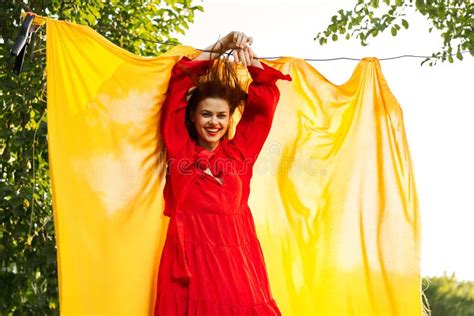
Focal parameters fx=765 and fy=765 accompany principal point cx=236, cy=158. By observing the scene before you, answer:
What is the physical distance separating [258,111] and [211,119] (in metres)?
0.27

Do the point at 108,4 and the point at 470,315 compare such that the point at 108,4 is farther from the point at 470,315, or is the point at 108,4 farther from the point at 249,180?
the point at 470,315

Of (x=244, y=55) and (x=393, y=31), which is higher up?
(x=393, y=31)

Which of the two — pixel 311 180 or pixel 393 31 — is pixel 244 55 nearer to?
pixel 311 180

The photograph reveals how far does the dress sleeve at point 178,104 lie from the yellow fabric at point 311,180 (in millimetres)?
109

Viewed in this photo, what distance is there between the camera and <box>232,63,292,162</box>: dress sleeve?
131 inches

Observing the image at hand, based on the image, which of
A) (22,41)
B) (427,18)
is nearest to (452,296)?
(427,18)

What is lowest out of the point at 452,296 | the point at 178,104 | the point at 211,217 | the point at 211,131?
the point at 452,296

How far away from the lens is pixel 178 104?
3207 mm

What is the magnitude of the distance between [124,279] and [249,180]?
0.68 metres

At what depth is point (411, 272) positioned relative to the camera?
3.62 m

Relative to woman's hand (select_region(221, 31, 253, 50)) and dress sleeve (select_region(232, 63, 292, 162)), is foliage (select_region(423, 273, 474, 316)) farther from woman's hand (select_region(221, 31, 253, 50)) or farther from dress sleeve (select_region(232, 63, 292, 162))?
woman's hand (select_region(221, 31, 253, 50))

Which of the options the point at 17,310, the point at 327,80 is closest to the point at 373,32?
the point at 327,80

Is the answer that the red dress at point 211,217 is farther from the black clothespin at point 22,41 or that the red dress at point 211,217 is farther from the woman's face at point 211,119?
the black clothespin at point 22,41

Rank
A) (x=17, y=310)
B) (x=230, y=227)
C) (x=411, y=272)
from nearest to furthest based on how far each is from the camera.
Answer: (x=230, y=227) < (x=411, y=272) < (x=17, y=310)
